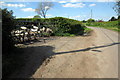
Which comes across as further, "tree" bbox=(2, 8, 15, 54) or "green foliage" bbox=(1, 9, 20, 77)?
"tree" bbox=(2, 8, 15, 54)

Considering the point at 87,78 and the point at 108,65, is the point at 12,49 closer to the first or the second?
the point at 87,78

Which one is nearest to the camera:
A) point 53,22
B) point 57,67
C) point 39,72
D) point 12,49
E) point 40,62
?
point 39,72

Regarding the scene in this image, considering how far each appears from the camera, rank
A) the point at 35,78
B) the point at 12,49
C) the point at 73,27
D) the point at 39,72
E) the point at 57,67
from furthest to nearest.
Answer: the point at 73,27 → the point at 12,49 → the point at 57,67 → the point at 39,72 → the point at 35,78

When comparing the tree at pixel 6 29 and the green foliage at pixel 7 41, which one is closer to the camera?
the green foliage at pixel 7 41

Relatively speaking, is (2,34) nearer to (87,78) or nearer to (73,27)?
(87,78)

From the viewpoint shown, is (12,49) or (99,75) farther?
(12,49)

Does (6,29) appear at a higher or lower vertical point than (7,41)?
higher

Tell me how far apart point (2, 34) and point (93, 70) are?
376cm

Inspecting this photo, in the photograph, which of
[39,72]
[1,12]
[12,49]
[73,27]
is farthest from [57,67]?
[73,27]

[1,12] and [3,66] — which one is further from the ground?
[1,12]

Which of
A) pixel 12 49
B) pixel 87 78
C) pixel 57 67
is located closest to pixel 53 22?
pixel 12 49

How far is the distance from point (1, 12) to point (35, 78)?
3029mm

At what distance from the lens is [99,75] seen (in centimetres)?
353

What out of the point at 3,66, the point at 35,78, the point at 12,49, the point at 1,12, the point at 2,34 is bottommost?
the point at 35,78
